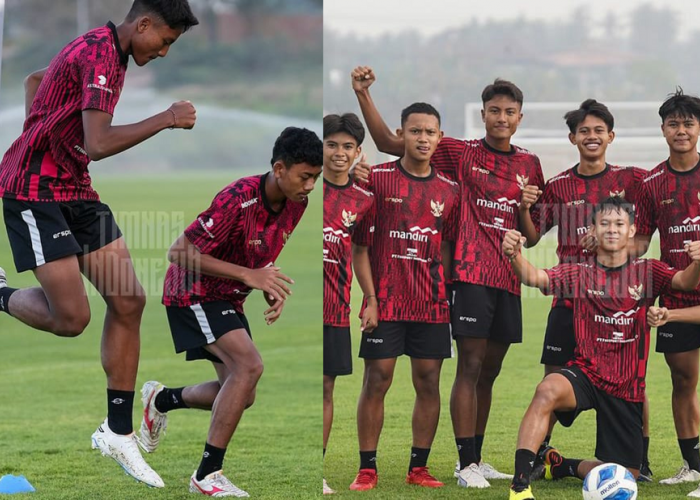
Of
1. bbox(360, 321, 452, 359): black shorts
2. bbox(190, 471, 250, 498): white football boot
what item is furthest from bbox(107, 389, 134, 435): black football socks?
bbox(360, 321, 452, 359): black shorts

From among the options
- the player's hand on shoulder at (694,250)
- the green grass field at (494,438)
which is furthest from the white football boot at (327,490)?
the player's hand on shoulder at (694,250)

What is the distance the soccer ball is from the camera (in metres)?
5.25

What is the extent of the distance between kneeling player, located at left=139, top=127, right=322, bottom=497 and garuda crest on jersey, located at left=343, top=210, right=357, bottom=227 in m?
0.25

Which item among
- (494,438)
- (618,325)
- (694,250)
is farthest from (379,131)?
(494,438)

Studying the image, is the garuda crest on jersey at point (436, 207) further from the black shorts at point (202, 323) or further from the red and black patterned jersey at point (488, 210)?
the black shorts at point (202, 323)

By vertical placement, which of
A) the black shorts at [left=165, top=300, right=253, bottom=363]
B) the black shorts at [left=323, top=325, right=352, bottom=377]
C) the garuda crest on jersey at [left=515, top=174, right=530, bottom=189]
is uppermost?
the garuda crest on jersey at [left=515, top=174, right=530, bottom=189]

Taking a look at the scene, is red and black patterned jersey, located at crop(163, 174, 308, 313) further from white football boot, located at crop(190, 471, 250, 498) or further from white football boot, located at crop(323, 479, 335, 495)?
white football boot, located at crop(323, 479, 335, 495)

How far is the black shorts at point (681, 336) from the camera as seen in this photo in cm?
616

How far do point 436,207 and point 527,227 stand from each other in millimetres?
532

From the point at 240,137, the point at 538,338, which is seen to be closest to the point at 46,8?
the point at 240,137

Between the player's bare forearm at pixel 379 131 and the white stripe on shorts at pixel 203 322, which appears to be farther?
the player's bare forearm at pixel 379 131

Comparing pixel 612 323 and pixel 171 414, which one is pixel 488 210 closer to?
pixel 612 323

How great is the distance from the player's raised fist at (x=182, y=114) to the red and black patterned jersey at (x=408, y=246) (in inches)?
51.5

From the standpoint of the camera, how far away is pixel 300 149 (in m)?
5.49
